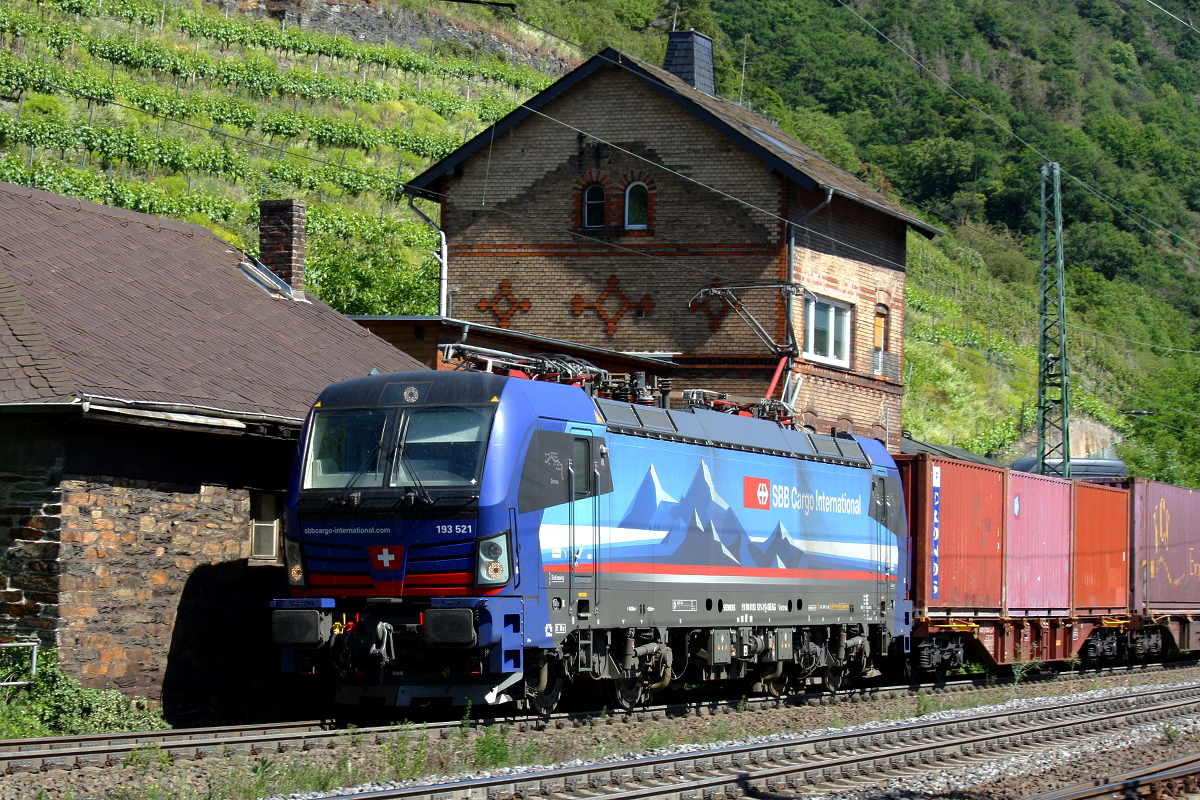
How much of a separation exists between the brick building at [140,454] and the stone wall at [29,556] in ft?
0.06

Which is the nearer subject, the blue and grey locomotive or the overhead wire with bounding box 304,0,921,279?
the blue and grey locomotive

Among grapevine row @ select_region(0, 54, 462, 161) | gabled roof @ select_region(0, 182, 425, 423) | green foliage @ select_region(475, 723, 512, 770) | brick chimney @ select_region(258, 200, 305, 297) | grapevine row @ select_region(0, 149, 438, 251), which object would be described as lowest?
green foliage @ select_region(475, 723, 512, 770)

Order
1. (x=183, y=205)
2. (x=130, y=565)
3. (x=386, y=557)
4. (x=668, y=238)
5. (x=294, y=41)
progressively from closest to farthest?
(x=386, y=557), (x=130, y=565), (x=668, y=238), (x=183, y=205), (x=294, y=41)

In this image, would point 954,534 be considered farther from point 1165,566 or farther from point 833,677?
point 1165,566

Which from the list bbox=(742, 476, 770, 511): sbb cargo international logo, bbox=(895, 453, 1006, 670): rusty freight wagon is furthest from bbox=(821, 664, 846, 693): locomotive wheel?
bbox=(742, 476, 770, 511): sbb cargo international logo

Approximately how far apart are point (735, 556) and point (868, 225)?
688 inches

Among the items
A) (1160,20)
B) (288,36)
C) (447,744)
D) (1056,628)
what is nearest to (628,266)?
(1056,628)

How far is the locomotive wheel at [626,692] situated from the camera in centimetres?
1498

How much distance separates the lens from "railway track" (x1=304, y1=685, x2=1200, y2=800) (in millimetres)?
10641

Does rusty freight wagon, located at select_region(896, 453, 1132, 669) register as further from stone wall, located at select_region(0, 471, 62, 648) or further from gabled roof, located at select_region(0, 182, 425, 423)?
stone wall, located at select_region(0, 471, 62, 648)

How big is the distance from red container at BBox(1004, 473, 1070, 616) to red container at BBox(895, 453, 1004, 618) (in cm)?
44

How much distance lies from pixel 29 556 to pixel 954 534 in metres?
12.7

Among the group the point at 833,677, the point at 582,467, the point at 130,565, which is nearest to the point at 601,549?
the point at 582,467

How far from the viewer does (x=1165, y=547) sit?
88.7 feet
